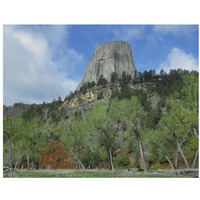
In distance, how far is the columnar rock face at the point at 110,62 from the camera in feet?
373

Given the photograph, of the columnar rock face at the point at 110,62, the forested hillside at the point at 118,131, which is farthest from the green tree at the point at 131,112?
the columnar rock face at the point at 110,62

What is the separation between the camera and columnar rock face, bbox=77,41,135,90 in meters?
114

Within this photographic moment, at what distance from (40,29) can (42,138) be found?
1772 centimetres

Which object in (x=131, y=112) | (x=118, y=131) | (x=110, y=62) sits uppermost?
(x=110, y=62)

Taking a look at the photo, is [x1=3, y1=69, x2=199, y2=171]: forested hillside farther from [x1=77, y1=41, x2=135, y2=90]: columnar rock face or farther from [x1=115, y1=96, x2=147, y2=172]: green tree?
[x1=77, y1=41, x2=135, y2=90]: columnar rock face

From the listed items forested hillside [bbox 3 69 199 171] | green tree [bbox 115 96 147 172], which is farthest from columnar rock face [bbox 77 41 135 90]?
green tree [bbox 115 96 147 172]

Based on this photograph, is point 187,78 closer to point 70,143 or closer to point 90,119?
point 90,119

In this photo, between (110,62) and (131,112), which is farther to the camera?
(110,62)

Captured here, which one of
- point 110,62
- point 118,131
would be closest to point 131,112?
point 118,131

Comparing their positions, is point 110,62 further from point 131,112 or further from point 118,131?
point 131,112

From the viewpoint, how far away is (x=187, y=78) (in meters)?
17.3

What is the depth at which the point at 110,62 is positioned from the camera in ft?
376

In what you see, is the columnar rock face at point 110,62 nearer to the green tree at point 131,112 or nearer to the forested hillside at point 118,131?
the forested hillside at point 118,131
